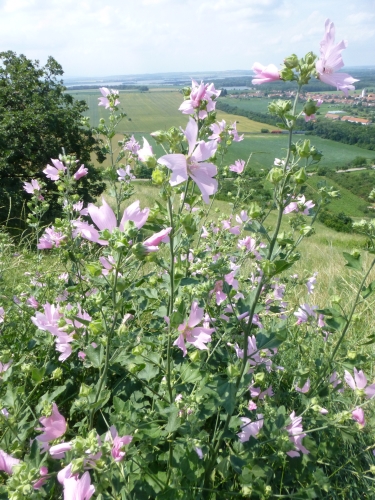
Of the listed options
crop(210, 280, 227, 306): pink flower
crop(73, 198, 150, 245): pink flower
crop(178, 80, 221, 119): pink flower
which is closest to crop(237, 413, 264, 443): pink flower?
crop(210, 280, 227, 306): pink flower

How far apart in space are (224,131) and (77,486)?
2361 mm

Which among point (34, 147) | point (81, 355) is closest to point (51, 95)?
point (34, 147)

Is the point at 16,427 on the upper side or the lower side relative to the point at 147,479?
Result: upper

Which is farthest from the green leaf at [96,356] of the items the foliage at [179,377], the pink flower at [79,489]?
the pink flower at [79,489]

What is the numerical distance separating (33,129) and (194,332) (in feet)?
41.7

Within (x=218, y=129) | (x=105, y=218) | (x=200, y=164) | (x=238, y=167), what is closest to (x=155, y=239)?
(x=105, y=218)

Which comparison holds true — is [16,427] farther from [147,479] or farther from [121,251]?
[121,251]

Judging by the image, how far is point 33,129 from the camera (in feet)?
40.5

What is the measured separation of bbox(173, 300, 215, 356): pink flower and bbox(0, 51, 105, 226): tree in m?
10.2

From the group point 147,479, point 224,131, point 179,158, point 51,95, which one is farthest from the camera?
point 51,95

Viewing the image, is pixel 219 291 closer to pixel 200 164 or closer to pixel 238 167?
pixel 200 164

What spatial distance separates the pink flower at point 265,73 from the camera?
4.57ft

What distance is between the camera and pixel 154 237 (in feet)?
3.92

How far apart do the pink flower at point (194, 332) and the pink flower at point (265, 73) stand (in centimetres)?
95
